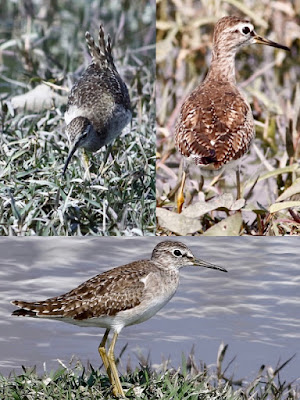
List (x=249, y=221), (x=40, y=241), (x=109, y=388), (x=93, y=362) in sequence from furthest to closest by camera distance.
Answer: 1. (x=249, y=221)
2. (x=40, y=241)
3. (x=93, y=362)
4. (x=109, y=388)

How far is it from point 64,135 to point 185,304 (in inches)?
64.1

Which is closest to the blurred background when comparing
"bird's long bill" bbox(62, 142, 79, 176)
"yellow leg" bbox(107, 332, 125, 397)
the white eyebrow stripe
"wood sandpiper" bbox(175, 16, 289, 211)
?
"wood sandpiper" bbox(175, 16, 289, 211)

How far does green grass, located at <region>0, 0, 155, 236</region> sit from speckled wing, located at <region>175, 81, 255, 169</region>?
0.37 metres

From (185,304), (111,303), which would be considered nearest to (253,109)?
(185,304)

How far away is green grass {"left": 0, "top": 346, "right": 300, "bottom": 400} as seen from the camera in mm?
4113

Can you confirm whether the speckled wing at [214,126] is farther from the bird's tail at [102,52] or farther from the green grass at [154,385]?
the green grass at [154,385]

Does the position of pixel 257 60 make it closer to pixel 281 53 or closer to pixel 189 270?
pixel 281 53

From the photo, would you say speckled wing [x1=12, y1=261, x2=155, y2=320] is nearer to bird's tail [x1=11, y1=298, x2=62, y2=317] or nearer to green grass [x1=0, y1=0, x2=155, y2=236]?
bird's tail [x1=11, y1=298, x2=62, y2=317]

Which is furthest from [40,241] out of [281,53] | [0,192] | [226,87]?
[281,53]

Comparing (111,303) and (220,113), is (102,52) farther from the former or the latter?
(111,303)

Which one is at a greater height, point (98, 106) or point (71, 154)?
point (98, 106)

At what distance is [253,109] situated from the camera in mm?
6805

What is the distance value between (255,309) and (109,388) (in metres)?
0.94

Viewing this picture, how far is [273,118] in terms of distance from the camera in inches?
266
